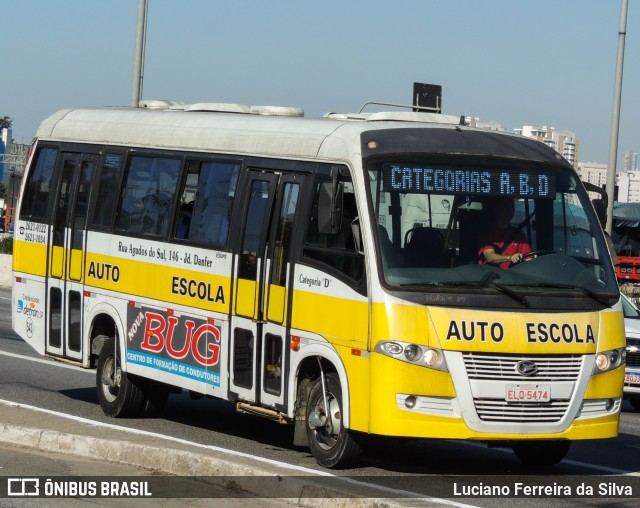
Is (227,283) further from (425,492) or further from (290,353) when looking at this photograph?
(425,492)

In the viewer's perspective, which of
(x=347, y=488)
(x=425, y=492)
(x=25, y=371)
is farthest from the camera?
(x=25, y=371)

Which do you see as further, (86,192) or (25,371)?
(25,371)

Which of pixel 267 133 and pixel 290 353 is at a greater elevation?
pixel 267 133

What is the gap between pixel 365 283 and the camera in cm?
1020

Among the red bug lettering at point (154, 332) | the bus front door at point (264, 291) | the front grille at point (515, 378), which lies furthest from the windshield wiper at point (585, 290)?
the red bug lettering at point (154, 332)

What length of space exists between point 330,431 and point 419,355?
49.5 inches

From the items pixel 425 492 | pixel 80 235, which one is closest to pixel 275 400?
pixel 425 492

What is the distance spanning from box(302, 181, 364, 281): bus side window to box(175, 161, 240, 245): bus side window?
1341 millimetres

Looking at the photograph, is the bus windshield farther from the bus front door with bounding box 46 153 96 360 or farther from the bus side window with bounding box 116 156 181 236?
the bus front door with bounding box 46 153 96 360

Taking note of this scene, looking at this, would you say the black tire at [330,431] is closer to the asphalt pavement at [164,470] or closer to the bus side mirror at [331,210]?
the asphalt pavement at [164,470]

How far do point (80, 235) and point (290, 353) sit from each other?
4.05 metres

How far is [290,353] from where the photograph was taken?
1112 cm

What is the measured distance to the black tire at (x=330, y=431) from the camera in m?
10.5

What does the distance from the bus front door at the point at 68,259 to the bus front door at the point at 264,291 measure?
303 cm
